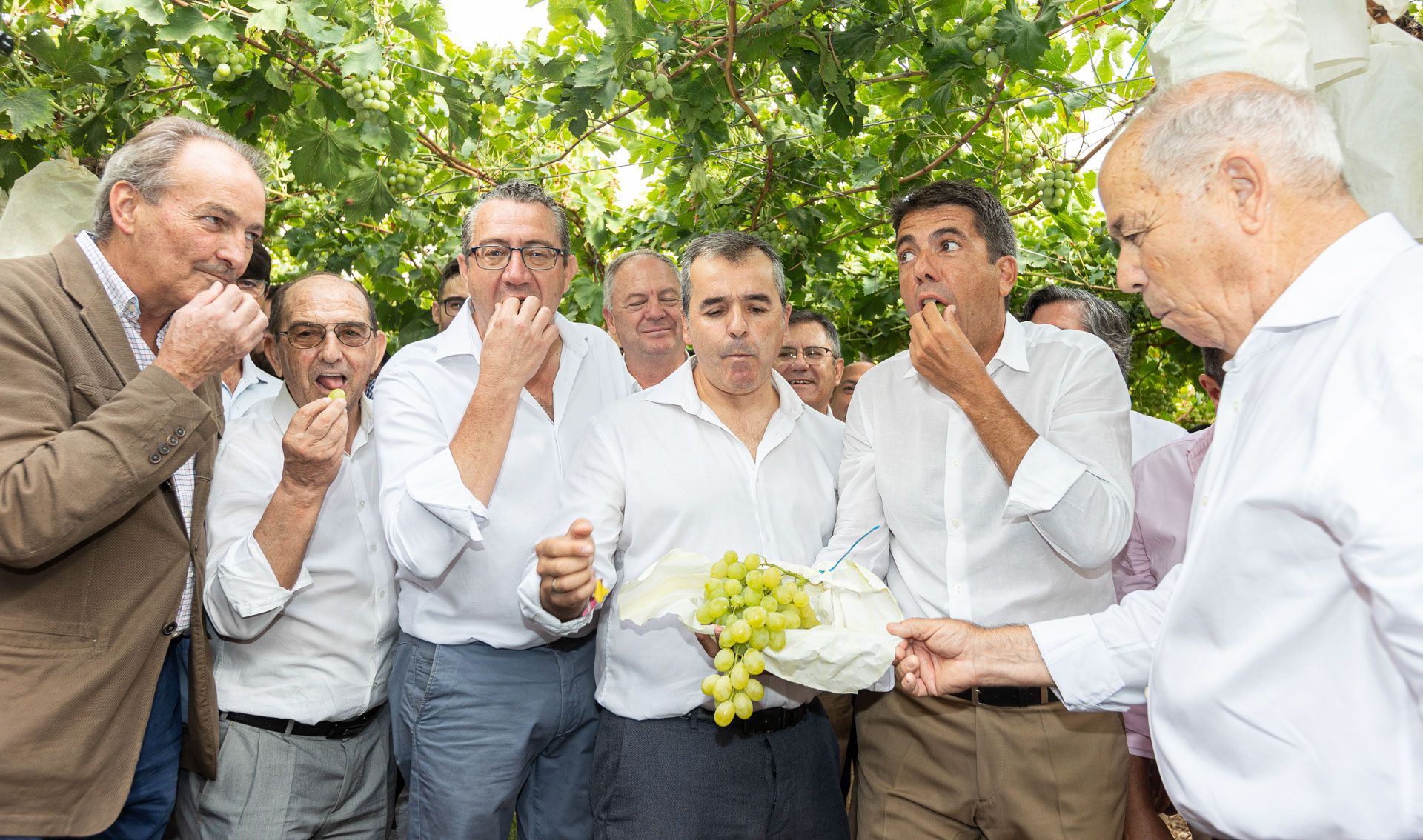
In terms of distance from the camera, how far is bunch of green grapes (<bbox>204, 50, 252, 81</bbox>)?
322 cm

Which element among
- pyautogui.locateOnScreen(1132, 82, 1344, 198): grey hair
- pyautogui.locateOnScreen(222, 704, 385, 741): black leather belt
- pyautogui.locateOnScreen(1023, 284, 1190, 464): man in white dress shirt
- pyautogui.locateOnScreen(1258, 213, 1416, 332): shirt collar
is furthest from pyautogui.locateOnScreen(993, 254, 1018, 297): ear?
pyautogui.locateOnScreen(222, 704, 385, 741): black leather belt

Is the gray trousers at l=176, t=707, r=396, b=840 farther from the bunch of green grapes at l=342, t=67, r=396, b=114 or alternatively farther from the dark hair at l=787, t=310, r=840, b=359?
the dark hair at l=787, t=310, r=840, b=359

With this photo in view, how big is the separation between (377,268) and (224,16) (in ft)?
7.74

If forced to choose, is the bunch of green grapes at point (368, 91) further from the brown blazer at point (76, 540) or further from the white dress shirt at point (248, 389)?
the brown blazer at point (76, 540)

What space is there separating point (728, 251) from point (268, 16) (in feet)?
5.60

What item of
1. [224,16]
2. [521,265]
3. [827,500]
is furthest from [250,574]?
[224,16]

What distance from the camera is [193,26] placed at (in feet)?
10.1

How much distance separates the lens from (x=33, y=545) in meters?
1.93

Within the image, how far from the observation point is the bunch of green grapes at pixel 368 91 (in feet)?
11.1

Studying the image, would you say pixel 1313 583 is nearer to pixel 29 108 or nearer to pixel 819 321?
pixel 819 321

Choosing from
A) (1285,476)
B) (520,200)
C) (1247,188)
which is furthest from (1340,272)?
(520,200)

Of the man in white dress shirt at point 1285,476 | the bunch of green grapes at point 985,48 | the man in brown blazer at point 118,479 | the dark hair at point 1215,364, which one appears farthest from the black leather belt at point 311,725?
the dark hair at point 1215,364

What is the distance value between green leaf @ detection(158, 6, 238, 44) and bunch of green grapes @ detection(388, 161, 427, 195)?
1.30 m

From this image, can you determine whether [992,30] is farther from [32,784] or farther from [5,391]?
[32,784]
